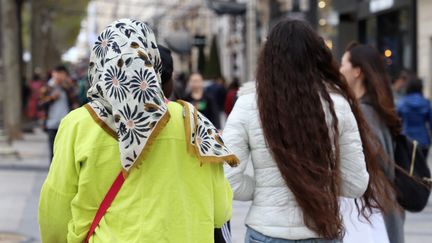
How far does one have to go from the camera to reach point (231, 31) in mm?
60125

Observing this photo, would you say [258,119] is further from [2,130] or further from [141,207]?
[2,130]

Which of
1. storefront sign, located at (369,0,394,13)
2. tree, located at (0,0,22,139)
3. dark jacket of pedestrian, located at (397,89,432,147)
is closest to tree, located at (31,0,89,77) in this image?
storefront sign, located at (369,0,394,13)

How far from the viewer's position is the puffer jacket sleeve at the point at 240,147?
150 inches

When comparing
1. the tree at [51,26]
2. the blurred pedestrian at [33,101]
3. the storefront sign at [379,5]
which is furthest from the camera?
the tree at [51,26]

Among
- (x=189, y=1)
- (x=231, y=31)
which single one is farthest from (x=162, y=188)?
(x=189, y=1)

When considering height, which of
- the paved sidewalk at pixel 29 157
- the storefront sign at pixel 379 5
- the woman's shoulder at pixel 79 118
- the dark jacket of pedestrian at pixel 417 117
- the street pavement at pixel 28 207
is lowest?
the paved sidewalk at pixel 29 157

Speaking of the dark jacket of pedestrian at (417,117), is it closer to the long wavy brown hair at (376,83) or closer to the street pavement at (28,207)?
the street pavement at (28,207)

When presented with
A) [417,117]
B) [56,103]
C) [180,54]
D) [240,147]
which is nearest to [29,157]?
[56,103]

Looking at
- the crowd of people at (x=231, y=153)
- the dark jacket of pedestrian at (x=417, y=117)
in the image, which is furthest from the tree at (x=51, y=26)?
the crowd of people at (x=231, y=153)

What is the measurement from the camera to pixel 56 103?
13.0 metres

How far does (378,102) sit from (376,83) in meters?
0.12

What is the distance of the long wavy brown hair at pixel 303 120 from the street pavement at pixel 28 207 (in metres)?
4.99

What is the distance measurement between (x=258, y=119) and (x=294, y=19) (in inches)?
17.8

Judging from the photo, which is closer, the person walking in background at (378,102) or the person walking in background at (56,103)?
the person walking in background at (378,102)
